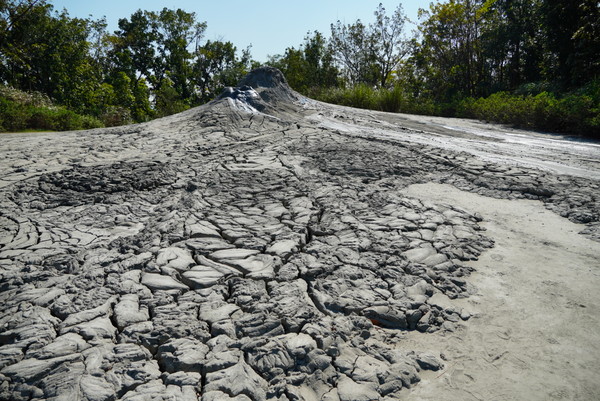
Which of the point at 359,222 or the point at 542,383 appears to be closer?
the point at 542,383

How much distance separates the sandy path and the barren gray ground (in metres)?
0.01

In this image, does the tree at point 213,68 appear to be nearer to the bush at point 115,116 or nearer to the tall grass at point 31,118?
the bush at point 115,116

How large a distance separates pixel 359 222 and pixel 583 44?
10064 millimetres

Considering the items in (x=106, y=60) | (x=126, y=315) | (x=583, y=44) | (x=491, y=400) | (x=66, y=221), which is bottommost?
(x=491, y=400)

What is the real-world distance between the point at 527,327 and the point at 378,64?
18896mm

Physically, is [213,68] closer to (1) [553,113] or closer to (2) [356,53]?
(2) [356,53]

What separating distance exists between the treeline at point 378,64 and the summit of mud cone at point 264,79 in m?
3.44

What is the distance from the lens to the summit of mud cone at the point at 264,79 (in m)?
6.62

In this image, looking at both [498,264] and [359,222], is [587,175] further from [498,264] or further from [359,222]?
[359,222]

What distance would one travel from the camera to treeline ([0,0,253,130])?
1072 centimetres

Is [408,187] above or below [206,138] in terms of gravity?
below

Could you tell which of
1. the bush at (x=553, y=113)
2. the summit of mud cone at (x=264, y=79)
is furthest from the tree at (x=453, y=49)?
the summit of mud cone at (x=264, y=79)

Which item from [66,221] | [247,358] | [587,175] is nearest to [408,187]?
[587,175]

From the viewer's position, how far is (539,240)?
2.86 metres
